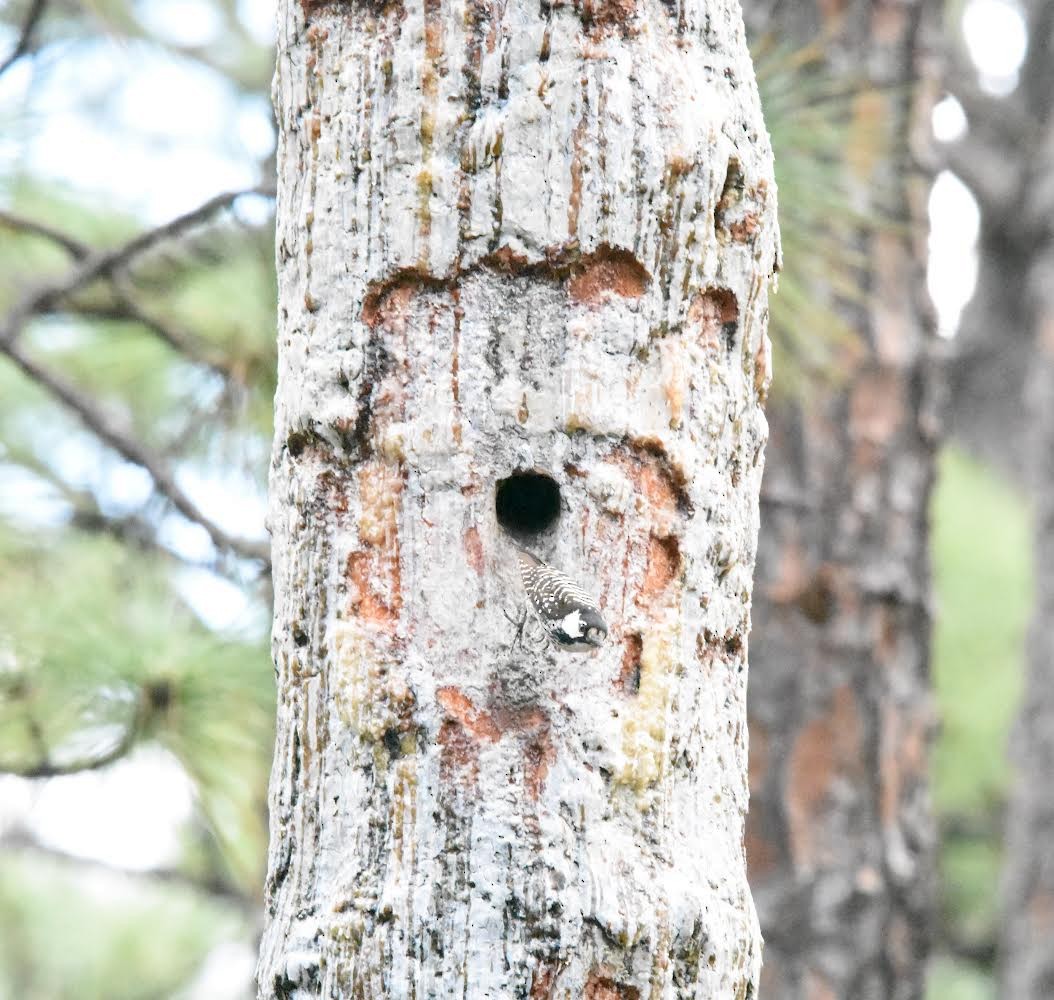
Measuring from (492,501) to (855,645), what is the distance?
1726 millimetres

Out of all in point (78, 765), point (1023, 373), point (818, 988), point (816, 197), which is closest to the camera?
point (78, 765)

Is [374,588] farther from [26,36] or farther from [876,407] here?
[876,407]

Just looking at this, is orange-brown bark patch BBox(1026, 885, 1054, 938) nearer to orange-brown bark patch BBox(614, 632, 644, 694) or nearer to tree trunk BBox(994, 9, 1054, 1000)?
tree trunk BBox(994, 9, 1054, 1000)

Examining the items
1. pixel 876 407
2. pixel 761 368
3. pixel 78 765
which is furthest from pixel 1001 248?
pixel 761 368

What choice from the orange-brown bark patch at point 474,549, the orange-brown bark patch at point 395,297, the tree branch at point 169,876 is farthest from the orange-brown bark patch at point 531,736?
the tree branch at point 169,876

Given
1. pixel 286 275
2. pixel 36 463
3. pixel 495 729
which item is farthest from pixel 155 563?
pixel 495 729

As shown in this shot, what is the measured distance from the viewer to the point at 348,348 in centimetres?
120

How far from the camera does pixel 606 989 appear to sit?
1113 mm

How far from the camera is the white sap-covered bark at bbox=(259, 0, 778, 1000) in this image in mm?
1126

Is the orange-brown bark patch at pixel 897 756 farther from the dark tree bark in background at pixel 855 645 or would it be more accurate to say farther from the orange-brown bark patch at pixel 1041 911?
the orange-brown bark patch at pixel 1041 911

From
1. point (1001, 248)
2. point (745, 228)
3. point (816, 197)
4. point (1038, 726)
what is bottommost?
point (1038, 726)

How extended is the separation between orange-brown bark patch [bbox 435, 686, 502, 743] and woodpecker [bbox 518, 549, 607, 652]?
0.08 meters

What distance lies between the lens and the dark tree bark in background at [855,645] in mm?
2705

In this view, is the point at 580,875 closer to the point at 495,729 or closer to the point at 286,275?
the point at 495,729
